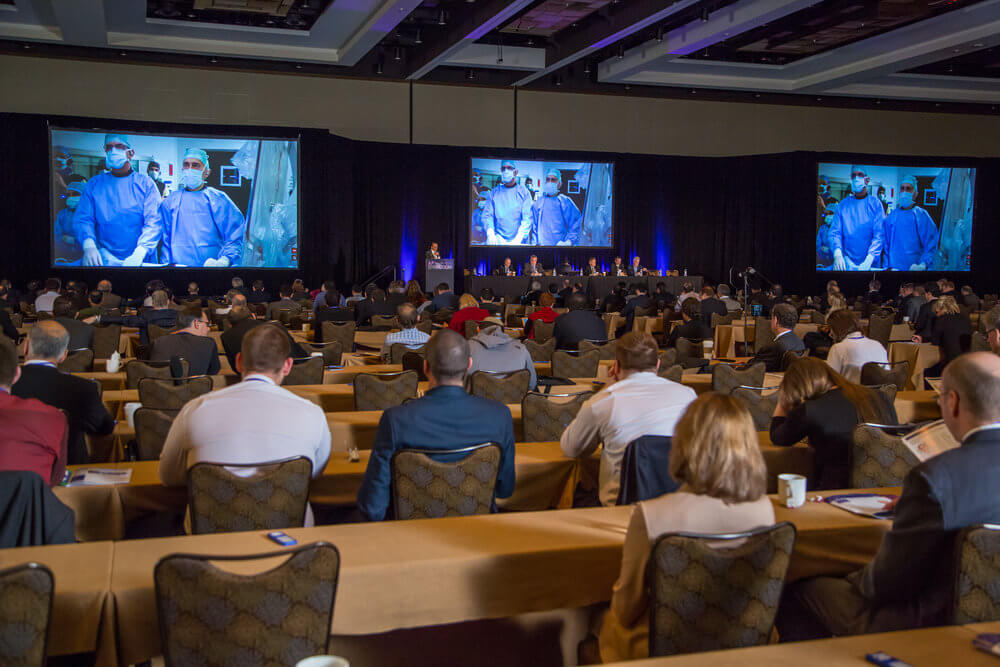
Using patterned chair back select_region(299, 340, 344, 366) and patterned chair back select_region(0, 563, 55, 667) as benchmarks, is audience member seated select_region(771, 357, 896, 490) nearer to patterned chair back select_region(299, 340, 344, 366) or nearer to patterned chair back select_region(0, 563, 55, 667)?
patterned chair back select_region(0, 563, 55, 667)

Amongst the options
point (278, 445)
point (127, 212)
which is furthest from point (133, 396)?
point (127, 212)

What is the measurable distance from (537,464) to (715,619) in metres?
1.74

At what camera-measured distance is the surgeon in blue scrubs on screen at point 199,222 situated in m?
17.8

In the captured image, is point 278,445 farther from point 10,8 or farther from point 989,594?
point 10,8

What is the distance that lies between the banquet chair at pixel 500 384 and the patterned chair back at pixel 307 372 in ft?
4.19

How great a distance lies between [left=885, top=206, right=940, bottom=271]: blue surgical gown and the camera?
22031mm

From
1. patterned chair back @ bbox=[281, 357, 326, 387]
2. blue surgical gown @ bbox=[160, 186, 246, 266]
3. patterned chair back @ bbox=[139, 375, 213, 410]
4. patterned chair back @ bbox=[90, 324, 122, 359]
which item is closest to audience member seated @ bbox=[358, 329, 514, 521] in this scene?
patterned chair back @ bbox=[139, 375, 213, 410]

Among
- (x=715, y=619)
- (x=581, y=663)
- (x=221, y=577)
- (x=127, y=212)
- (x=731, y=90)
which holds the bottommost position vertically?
(x=581, y=663)

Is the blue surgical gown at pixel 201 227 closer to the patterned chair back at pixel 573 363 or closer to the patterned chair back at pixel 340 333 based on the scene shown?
the patterned chair back at pixel 340 333

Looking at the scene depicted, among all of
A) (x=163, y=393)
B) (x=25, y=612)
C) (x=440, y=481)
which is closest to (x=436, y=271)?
(x=163, y=393)

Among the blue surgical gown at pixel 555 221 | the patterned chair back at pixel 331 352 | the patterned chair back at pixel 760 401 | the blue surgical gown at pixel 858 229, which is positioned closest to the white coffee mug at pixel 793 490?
the patterned chair back at pixel 760 401

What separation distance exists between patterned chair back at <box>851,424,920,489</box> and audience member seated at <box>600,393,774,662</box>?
5.29ft

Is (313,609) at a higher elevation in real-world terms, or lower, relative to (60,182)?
lower

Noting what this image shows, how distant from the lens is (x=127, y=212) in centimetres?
1750
